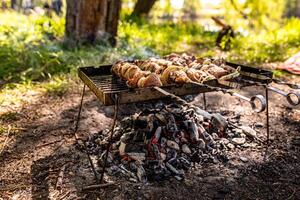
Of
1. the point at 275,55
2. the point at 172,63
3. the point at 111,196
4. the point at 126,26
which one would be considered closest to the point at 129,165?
the point at 111,196

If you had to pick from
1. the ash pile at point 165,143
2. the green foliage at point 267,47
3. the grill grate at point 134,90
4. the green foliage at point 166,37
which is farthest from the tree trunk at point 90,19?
the ash pile at point 165,143

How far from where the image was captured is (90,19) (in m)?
7.47

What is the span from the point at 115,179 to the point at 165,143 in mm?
726

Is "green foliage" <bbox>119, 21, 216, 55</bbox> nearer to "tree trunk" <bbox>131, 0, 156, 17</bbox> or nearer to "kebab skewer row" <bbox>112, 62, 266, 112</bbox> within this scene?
"tree trunk" <bbox>131, 0, 156, 17</bbox>

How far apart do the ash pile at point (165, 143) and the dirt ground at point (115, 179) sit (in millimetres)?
125

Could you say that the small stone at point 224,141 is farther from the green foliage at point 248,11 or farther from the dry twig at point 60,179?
the green foliage at point 248,11

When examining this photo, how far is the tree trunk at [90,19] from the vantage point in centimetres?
732

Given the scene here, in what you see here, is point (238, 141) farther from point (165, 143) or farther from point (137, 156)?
point (137, 156)

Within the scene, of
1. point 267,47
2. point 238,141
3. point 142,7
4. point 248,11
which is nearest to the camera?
point 238,141

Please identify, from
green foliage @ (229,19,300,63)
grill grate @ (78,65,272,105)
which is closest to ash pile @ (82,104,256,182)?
grill grate @ (78,65,272,105)

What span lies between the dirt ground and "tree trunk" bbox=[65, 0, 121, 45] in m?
2.82

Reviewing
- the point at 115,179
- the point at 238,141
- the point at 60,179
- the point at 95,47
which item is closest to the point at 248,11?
the point at 95,47

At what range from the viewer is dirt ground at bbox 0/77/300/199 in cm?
316

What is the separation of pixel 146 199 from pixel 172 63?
1592 mm
